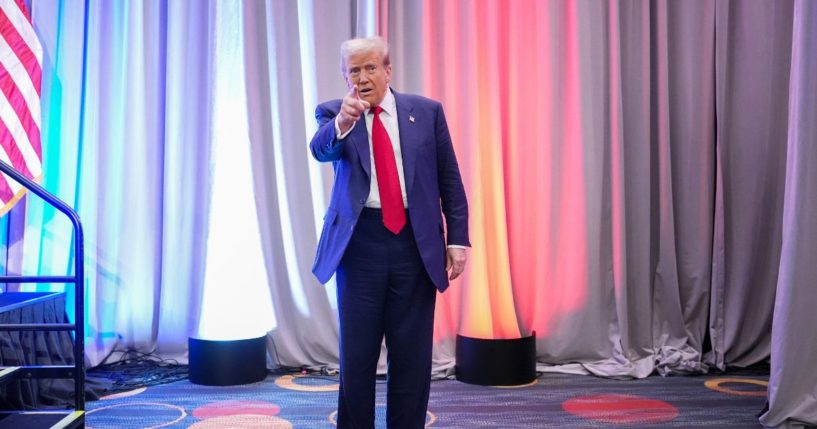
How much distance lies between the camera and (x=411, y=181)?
211 centimetres

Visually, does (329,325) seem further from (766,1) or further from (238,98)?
(766,1)

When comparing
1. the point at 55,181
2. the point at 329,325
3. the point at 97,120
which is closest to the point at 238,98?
the point at 97,120

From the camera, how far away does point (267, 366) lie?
12.8 feet

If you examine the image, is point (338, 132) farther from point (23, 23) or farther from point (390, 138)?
point (23, 23)

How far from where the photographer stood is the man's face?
2016 mm

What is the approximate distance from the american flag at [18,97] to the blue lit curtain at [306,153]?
0.27 meters

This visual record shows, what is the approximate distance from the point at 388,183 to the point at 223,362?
1.86m

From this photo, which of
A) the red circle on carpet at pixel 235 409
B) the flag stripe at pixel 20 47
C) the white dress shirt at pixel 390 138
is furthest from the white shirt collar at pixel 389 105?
the flag stripe at pixel 20 47

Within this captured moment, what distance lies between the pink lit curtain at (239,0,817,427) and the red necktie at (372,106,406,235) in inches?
70.9

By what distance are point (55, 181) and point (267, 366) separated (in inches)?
59.4

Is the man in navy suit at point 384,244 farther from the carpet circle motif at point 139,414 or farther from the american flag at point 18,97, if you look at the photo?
the american flag at point 18,97

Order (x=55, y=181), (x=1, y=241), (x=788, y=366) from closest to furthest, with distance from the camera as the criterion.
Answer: (x=788, y=366) < (x=1, y=241) < (x=55, y=181)

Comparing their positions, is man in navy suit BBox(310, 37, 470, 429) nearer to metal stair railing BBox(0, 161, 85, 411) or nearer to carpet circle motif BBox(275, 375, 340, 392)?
metal stair railing BBox(0, 161, 85, 411)

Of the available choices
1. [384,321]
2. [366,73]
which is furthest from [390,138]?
[384,321]
